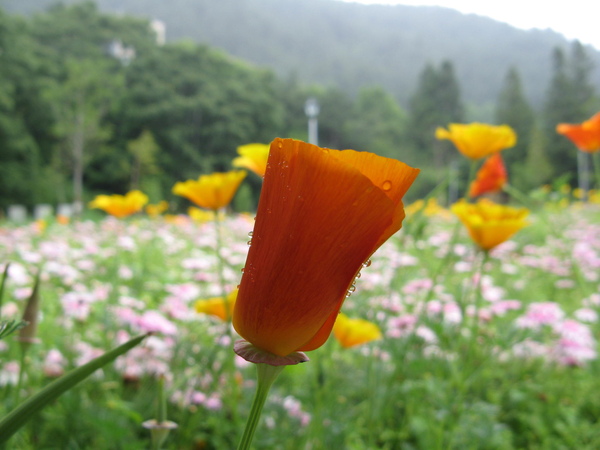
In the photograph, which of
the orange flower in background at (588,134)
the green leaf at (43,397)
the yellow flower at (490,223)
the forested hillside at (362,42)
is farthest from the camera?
the forested hillside at (362,42)

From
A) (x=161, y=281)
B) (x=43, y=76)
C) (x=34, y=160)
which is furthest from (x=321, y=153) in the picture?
(x=43, y=76)

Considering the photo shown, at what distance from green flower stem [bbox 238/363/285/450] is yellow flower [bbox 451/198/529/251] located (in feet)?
2.14

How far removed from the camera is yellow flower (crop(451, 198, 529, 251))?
0.81 meters

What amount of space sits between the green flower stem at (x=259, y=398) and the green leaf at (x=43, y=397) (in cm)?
7

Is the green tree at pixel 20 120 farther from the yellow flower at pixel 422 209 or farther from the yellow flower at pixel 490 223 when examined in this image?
the yellow flower at pixel 490 223

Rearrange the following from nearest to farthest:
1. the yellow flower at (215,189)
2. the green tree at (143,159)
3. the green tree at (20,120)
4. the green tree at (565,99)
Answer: the yellow flower at (215,189) < the green tree at (20,120) < the green tree at (143,159) < the green tree at (565,99)

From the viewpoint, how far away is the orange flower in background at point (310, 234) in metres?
0.25

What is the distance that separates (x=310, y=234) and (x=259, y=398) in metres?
0.09

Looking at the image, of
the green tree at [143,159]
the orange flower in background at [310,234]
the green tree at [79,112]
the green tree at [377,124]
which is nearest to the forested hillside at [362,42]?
the green tree at [377,124]

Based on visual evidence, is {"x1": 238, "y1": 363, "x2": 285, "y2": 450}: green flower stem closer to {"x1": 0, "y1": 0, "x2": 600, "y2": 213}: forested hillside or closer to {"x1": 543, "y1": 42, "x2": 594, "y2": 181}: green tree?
{"x1": 0, "y1": 0, "x2": 600, "y2": 213}: forested hillside

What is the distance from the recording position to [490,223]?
0.82 m

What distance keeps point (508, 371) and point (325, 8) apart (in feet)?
332

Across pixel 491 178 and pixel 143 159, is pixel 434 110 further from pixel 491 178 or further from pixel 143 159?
pixel 491 178

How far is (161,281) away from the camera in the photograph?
8.00ft
